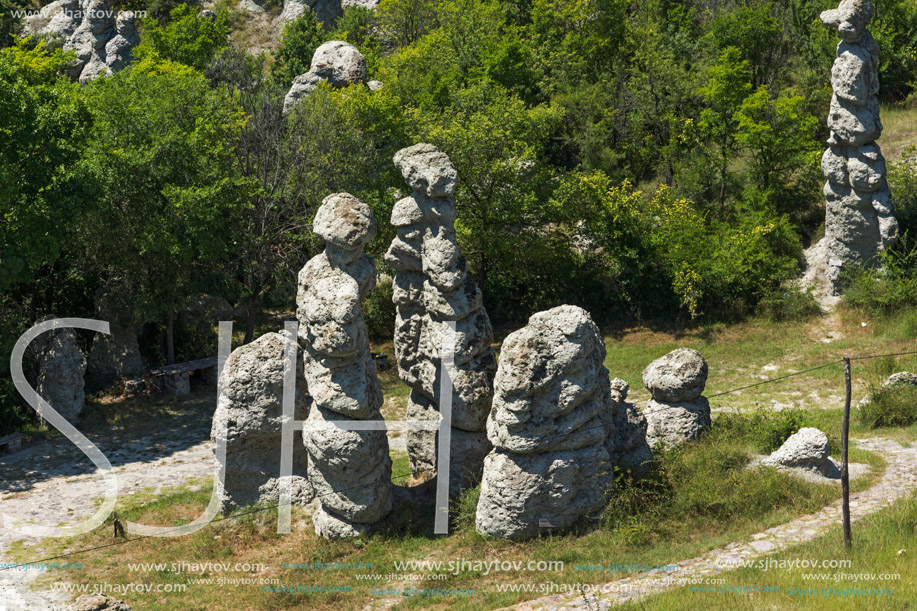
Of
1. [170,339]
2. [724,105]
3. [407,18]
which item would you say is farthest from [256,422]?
[407,18]

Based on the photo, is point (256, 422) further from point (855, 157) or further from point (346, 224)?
point (855, 157)

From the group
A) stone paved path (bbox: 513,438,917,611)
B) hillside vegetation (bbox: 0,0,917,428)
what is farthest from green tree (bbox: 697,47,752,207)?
stone paved path (bbox: 513,438,917,611)

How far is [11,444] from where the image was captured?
23.9 meters

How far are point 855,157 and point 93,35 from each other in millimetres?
37701

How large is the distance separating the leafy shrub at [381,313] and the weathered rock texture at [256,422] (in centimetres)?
1283

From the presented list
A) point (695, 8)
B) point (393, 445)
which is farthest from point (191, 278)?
point (695, 8)

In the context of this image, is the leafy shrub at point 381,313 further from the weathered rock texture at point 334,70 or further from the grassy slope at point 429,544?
the grassy slope at point 429,544

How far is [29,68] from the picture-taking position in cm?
2836

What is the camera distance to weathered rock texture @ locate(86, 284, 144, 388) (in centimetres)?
2792

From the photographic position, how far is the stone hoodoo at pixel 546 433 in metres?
16.6

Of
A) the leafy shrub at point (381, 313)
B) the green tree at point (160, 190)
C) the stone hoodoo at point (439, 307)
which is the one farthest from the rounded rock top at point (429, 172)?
the leafy shrub at point (381, 313)

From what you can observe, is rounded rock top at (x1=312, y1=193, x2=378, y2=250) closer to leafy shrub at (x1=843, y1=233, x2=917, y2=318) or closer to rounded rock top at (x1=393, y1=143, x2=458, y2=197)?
rounded rock top at (x1=393, y1=143, x2=458, y2=197)

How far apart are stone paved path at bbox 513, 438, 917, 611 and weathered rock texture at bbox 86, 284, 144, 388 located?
56.3ft

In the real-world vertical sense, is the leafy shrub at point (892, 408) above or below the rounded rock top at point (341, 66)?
below
